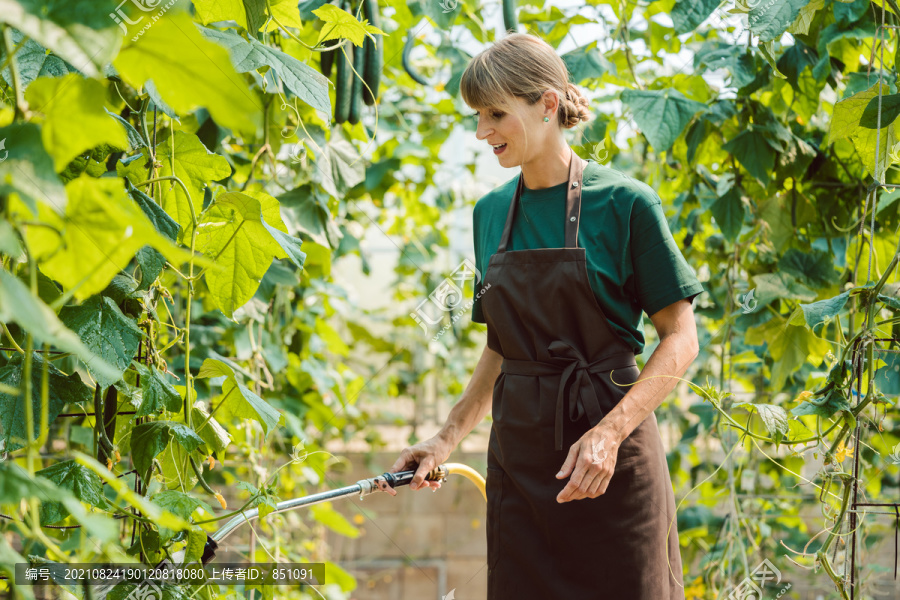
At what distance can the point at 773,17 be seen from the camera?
1.07 m

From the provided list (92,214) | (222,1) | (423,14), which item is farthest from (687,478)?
(92,214)

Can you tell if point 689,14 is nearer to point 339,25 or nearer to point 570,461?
point 339,25

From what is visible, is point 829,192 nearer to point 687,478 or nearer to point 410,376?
point 687,478

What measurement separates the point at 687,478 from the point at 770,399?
0.85 metres

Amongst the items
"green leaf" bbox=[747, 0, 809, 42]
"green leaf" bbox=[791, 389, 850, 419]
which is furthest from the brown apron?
"green leaf" bbox=[747, 0, 809, 42]

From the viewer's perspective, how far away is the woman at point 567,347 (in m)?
1.06

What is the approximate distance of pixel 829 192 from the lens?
1.58m

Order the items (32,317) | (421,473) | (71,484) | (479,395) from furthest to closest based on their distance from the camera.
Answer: (479,395) → (421,473) → (71,484) → (32,317)

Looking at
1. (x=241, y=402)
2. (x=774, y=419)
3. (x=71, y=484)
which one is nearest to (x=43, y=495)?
(x=71, y=484)

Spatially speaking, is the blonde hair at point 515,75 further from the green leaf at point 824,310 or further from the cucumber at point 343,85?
the green leaf at point 824,310

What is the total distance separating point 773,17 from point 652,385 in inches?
22.2

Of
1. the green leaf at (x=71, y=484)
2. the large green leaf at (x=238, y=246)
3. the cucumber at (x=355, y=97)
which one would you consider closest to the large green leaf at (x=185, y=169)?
the large green leaf at (x=238, y=246)

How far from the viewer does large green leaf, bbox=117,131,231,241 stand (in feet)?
3.18

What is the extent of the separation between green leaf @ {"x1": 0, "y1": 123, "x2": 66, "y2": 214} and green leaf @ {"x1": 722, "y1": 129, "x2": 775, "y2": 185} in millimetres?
1347
